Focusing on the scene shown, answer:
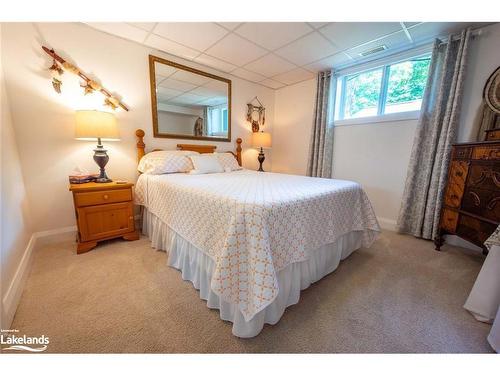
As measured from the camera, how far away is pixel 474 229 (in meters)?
1.75

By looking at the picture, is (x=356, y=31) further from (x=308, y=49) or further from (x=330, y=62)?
(x=330, y=62)

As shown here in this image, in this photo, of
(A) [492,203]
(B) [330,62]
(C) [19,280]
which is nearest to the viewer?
(C) [19,280]

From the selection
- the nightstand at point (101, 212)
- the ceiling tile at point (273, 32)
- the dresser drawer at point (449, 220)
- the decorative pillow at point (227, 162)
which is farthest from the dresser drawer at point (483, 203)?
the nightstand at point (101, 212)

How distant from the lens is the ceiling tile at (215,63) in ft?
8.65

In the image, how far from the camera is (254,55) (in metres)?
2.55

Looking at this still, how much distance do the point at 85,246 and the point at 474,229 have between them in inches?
145

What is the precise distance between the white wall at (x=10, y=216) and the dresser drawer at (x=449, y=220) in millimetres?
3508

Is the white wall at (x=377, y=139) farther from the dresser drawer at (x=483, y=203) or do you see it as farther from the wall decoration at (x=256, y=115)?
the dresser drawer at (x=483, y=203)

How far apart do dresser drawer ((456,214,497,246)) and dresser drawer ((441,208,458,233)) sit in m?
0.03

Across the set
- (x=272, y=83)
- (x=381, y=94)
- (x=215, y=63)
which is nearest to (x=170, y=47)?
(x=215, y=63)
